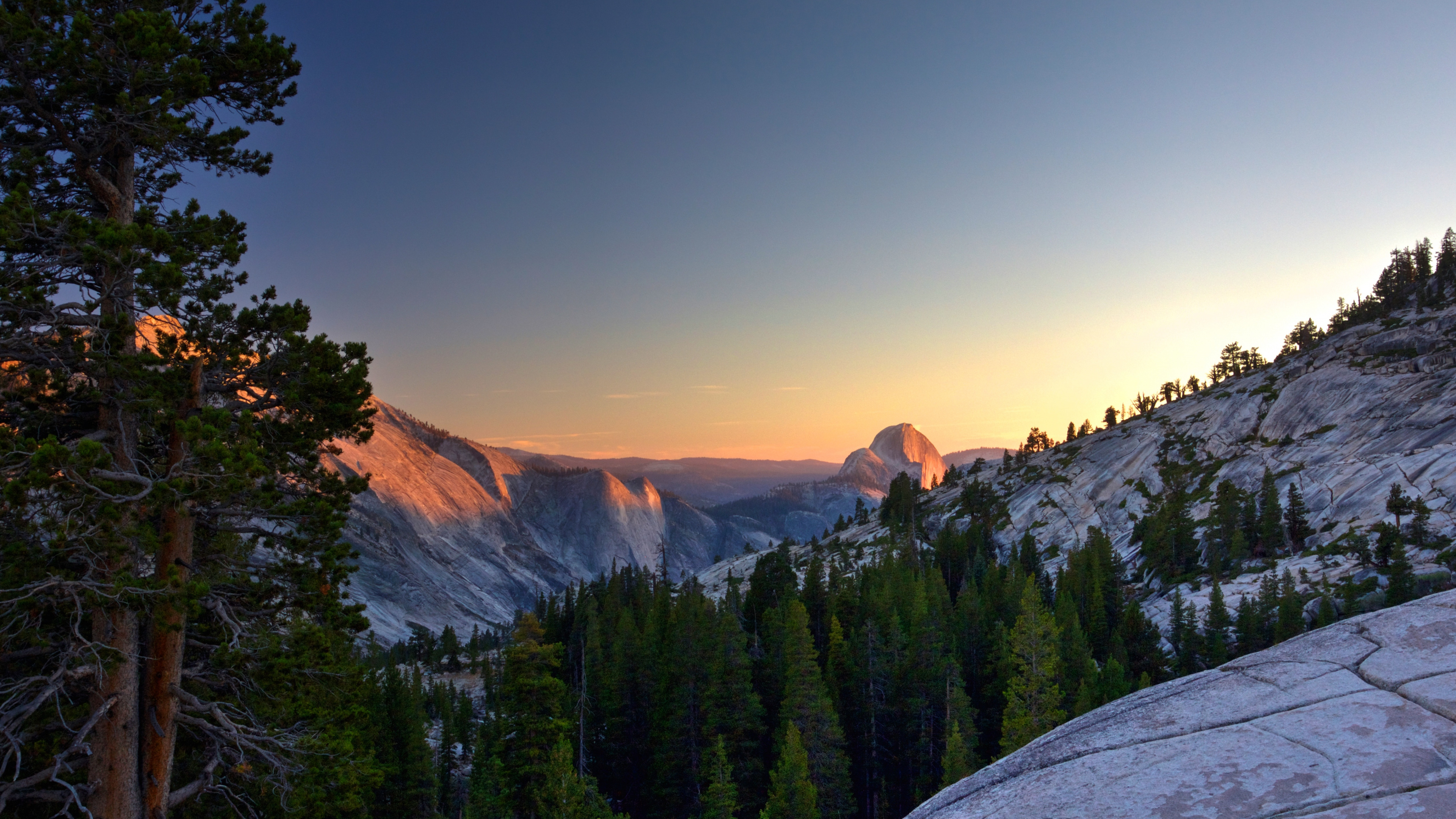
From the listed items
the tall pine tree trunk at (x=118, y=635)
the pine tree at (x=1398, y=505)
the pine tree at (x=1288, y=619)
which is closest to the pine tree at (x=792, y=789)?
the tall pine tree trunk at (x=118, y=635)

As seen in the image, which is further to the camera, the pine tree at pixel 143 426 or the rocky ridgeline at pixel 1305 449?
the rocky ridgeline at pixel 1305 449

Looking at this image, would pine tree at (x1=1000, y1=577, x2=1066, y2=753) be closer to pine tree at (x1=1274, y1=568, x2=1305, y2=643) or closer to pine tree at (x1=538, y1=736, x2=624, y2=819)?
pine tree at (x1=538, y1=736, x2=624, y2=819)

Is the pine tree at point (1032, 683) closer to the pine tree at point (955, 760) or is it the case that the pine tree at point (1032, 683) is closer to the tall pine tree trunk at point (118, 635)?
the pine tree at point (955, 760)

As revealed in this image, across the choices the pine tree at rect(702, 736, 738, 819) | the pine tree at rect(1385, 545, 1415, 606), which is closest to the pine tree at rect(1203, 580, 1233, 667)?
the pine tree at rect(1385, 545, 1415, 606)

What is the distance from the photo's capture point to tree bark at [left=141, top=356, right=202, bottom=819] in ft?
38.0

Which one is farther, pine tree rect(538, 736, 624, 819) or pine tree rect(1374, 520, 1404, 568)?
pine tree rect(1374, 520, 1404, 568)

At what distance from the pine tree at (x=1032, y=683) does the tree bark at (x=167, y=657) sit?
28296mm

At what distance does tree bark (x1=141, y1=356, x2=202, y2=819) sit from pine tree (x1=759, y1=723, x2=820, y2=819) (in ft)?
65.7

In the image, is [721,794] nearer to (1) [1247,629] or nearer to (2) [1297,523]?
(1) [1247,629]

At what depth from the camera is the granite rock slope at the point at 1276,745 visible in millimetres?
4582

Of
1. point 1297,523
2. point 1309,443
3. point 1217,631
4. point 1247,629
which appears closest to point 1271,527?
point 1297,523

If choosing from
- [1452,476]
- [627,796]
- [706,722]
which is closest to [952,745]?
[706,722]

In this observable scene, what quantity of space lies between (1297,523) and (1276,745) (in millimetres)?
90077

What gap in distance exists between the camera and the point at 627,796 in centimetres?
4525
